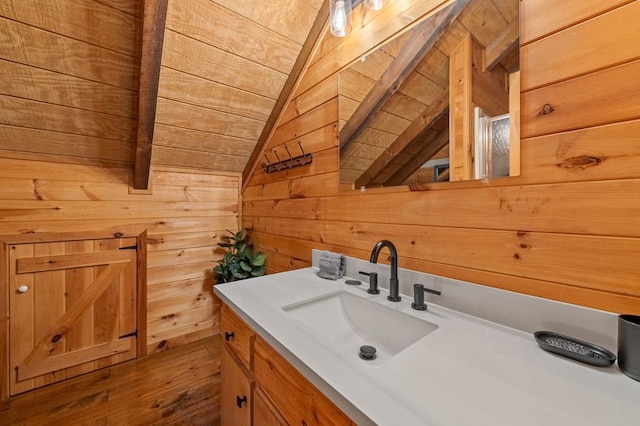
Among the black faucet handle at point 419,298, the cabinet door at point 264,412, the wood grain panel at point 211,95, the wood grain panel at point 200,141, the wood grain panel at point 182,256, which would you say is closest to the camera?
the cabinet door at point 264,412

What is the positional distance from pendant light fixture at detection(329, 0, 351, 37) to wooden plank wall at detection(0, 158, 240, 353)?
1.61m

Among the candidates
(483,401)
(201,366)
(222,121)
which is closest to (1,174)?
(222,121)

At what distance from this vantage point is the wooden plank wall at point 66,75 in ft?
3.77

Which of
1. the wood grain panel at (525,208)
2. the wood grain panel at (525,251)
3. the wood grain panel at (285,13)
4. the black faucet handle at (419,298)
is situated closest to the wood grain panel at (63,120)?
the wood grain panel at (285,13)

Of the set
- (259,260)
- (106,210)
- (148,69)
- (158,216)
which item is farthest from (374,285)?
(106,210)

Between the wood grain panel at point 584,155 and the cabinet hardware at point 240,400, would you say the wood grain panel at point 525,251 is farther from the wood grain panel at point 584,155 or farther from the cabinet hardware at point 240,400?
the cabinet hardware at point 240,400

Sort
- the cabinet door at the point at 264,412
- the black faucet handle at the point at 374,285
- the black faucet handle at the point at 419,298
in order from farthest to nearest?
the black faucet handle at the point at 374,285 < the black faucet handle at the point at 419,298 < the cabinet door at the point at 264,412

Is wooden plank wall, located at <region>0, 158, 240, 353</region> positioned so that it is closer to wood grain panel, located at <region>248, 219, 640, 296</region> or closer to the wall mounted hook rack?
the wall mounted hook rack

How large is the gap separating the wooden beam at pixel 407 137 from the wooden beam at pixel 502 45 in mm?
144

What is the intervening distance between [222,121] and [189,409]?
1.85m

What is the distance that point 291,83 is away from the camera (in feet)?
5.59

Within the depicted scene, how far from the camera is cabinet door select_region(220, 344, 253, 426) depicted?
0.93m

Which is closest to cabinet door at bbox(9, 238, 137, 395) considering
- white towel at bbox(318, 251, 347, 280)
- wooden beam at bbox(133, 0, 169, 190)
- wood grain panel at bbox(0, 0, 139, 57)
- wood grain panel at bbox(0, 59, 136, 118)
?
wooden beam at bbox(133, 0, 169, 190)

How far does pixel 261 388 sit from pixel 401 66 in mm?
1324
